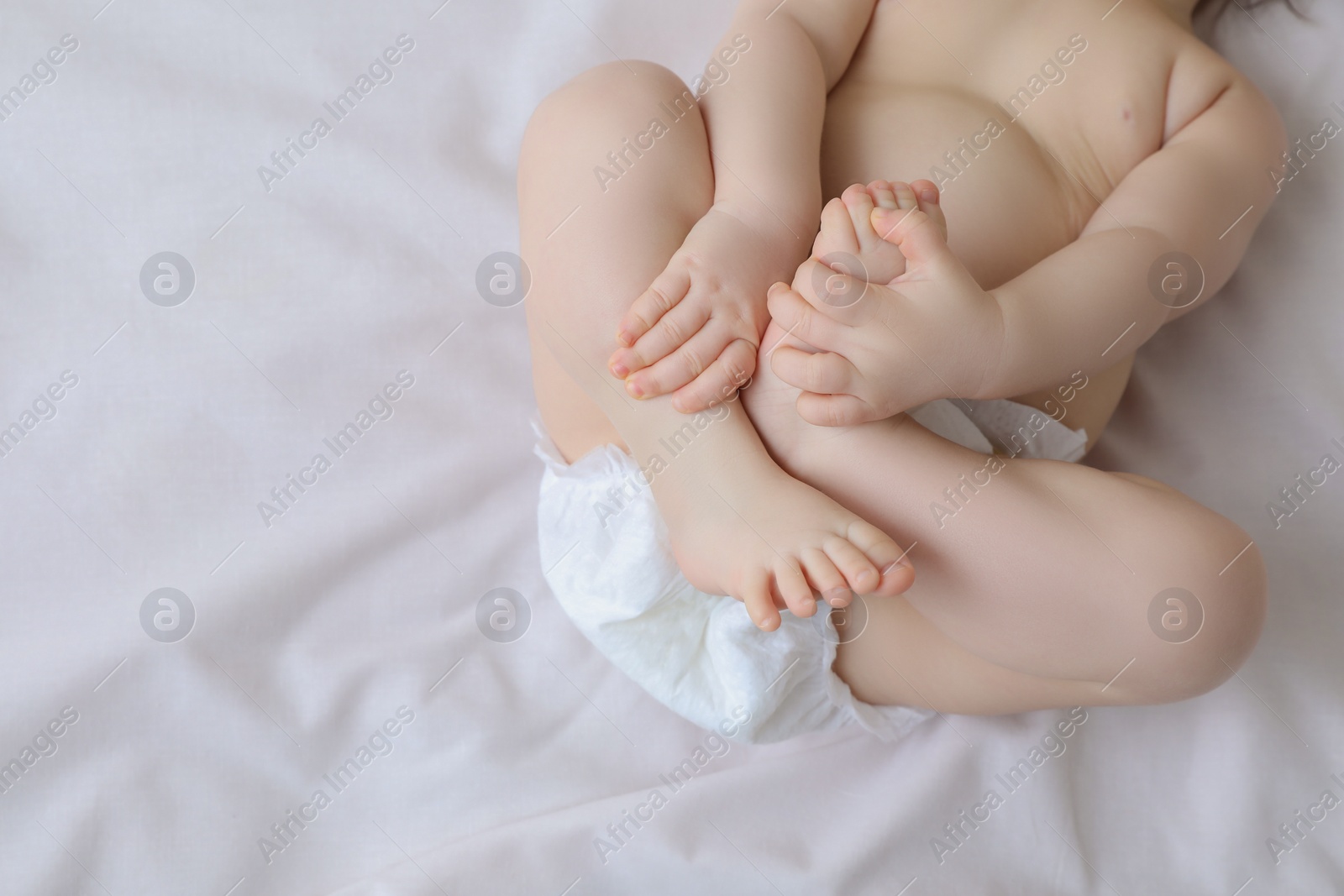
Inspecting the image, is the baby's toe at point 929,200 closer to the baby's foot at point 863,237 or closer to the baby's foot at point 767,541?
the baby's foot at point 863,237

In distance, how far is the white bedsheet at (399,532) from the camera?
2.88ft

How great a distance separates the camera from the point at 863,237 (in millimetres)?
757

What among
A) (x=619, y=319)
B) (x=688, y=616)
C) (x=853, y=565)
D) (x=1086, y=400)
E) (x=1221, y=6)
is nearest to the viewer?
(x=853, y=565)

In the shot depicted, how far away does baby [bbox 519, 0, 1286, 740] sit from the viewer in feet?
2.47

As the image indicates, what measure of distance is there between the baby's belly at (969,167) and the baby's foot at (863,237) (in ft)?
0.68

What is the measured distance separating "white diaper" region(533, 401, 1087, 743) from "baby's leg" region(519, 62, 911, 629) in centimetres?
6

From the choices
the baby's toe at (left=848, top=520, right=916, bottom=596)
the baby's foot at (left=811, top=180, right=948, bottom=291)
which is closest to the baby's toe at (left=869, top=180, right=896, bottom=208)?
the baby's foot at (left=811, top=180, right=948, bottom=291)

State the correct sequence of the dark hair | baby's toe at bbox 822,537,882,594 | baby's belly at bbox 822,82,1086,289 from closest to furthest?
baby's toe at bbox 822,537,882,594, baby's belly at bbox 822,82,1086,289, the dark hair

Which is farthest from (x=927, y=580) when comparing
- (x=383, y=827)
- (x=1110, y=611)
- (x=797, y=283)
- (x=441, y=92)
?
(x=441, y=92)

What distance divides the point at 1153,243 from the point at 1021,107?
254 millimetres

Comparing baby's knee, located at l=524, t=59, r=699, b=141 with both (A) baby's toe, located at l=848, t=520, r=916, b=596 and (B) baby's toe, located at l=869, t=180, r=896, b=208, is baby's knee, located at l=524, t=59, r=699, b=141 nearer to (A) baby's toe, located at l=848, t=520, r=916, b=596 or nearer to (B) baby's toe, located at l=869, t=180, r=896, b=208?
(B) baby's toe, located at l=869, t=180, r=896, b=208

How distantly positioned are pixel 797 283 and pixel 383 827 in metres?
0.61

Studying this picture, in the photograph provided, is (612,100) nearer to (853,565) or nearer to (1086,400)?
(853,565)

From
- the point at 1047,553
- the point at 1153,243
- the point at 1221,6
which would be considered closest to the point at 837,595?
the point at 1047,553
